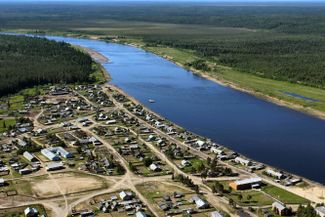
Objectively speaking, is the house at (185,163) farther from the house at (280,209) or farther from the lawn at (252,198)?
the house at (280,209)

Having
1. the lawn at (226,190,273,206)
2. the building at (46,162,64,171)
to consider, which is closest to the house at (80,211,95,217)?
the building at (46,162,64,171)

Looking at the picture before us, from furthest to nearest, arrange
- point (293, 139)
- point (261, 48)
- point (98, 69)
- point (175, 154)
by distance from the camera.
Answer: point (261, 48), point (98, 69), point (293, 139), point (175, 154)

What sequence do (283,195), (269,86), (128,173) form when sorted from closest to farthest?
(283,195)
(128,173)
(269,86)

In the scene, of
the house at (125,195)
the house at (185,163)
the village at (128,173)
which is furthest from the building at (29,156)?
the house at (185,163)

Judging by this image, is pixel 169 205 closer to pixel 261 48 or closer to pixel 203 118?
pixel 203 118

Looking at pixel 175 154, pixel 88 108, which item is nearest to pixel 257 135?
pixel 175 154

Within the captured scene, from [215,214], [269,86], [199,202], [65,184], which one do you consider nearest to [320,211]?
[215,214]

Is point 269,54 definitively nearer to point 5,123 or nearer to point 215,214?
point 5,123
